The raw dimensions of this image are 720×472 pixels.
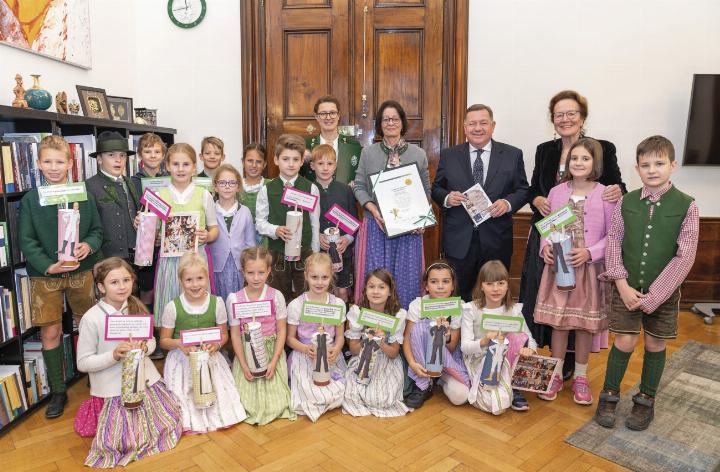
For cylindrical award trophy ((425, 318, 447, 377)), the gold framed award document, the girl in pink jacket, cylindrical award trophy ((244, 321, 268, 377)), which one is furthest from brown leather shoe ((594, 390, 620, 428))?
cylindrical award trophy ((244, 321, 268, 377))

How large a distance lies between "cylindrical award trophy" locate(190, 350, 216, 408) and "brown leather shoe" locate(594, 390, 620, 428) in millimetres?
1881

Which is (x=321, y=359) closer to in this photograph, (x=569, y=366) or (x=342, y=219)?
(x=342, y=219)

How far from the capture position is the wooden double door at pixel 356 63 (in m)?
4.38

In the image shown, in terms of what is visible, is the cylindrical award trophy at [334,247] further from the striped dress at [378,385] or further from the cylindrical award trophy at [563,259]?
the cylindrical award trophy at [563,259]

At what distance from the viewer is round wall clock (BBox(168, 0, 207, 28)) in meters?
4.49

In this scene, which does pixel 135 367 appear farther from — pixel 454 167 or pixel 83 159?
pixel 454 167

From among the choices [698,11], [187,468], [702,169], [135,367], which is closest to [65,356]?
[135,367]

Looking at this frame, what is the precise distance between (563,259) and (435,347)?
30.6 inches

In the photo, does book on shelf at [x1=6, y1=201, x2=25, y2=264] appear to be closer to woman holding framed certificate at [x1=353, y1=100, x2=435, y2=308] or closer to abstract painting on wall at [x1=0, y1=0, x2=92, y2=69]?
abstract painting on wall at [x1=0, y1=0, x2=92, y2=69]

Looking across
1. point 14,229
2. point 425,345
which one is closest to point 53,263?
point 14,229

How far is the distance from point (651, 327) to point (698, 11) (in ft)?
10.9

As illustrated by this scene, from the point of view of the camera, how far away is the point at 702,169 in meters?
4.42

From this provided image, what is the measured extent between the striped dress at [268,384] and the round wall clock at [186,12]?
120 inches

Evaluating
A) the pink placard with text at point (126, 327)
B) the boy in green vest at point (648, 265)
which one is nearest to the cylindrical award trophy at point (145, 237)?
the pink placard with text at point (126, 327)
